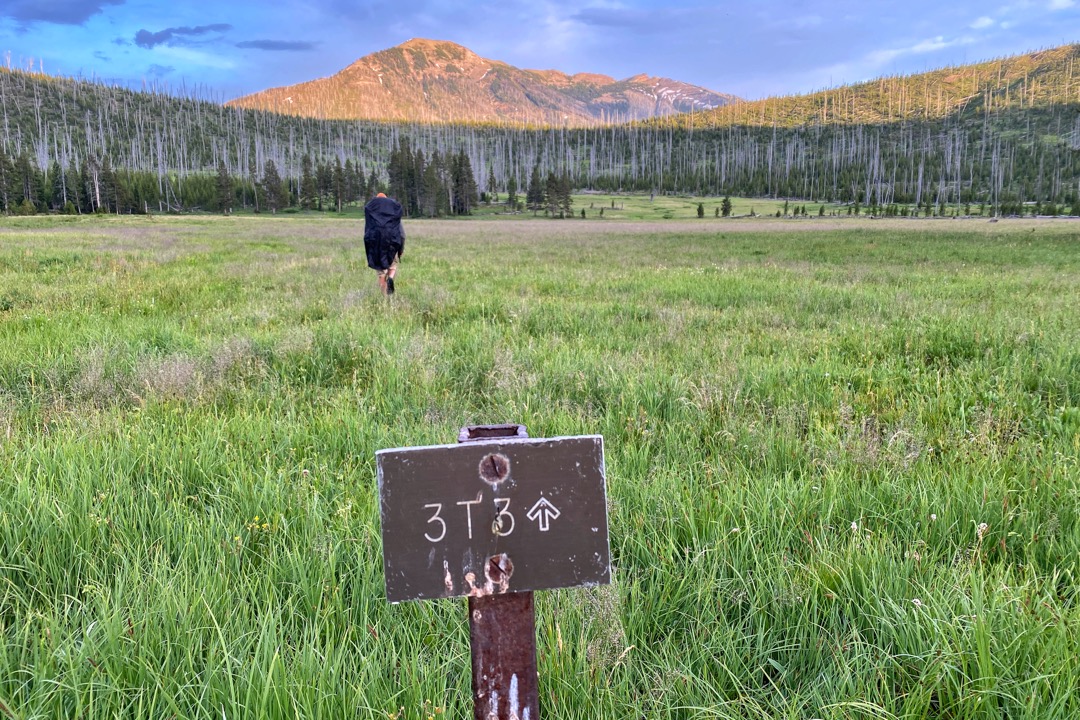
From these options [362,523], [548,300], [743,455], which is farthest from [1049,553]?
[548,300]

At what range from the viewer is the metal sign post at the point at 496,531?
120 cm

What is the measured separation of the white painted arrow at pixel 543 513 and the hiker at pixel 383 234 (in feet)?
29.6

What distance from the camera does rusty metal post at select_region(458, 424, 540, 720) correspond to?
1302 mm

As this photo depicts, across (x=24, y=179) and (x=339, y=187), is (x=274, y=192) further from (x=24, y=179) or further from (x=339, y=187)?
(x=24, y=179)

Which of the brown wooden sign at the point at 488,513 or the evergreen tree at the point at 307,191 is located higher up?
the evergreen tree at the point at 307,191

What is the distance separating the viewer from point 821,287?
36.0ft

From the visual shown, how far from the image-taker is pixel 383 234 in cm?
977

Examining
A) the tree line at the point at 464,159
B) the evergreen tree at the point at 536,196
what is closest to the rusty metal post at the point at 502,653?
the tree line at the point at 464,159

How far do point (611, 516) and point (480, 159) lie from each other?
171 meters

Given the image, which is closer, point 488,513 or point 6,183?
point 488,513

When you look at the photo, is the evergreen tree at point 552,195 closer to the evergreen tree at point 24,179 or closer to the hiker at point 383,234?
the evergreen tree at point 24,179

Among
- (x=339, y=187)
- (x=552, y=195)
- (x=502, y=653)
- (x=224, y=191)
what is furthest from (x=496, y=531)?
(x=339, y=187)

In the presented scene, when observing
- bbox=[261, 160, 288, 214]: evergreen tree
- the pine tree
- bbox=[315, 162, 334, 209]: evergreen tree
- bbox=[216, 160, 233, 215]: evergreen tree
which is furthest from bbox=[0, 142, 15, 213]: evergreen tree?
the pine tree

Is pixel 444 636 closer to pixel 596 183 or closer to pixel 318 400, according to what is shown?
pixel 318 400
